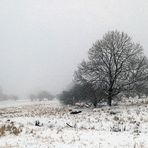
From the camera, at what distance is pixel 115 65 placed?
1222 inches

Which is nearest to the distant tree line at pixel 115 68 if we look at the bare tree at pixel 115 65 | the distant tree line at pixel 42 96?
the bare tree at pixel 115 65

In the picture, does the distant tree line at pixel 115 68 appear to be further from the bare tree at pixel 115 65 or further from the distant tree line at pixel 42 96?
the distant tree line at pixel 42 96

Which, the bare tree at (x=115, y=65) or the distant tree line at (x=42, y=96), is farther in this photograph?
the distant tree line at (x=42, y=96)

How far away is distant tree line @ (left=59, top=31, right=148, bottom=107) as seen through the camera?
30578mm

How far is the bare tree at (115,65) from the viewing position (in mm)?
30562

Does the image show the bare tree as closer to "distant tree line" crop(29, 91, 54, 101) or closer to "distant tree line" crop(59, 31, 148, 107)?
"distant tree line" crop(59, 31, 148, 107)

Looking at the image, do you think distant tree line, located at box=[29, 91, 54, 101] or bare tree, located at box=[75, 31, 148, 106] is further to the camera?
distant tree line, located at box=[29, 91, 54, 101]

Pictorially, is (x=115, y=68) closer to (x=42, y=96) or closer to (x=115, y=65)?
(x=115, y=65)

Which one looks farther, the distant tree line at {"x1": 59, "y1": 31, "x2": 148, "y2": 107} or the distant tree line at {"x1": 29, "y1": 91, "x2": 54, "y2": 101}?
the distant tree line at {"x1": 29, "y1": 91, "x2": 54, "y2": 101}

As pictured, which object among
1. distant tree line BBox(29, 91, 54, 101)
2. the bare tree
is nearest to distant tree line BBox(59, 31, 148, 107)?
the bare tree

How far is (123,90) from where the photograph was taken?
31125mm

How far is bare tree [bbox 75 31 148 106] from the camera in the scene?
30562mm

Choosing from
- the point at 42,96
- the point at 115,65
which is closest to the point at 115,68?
the point at 115,65

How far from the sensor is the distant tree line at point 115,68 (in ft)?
100
